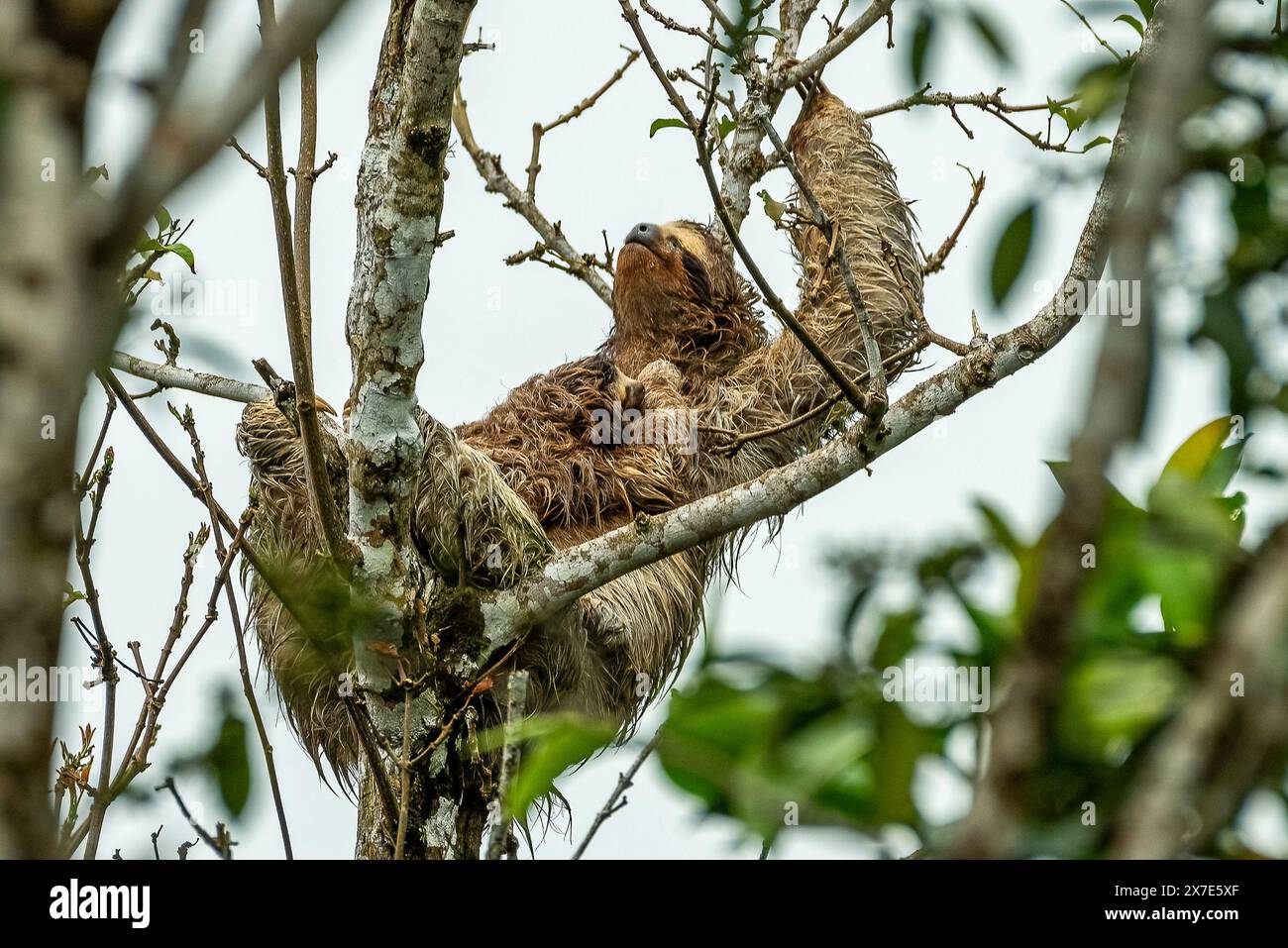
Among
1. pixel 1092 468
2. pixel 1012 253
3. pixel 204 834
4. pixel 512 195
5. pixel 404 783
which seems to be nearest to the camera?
pixel 1092 468

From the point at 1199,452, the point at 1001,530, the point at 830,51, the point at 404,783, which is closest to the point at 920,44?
the point at 1199,452

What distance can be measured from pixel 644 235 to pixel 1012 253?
601cm

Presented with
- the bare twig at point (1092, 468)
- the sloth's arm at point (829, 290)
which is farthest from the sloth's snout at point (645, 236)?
the bare twig at point (1092, 468)

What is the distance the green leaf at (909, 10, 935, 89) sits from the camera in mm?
2057

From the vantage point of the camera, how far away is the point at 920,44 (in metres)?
2.10

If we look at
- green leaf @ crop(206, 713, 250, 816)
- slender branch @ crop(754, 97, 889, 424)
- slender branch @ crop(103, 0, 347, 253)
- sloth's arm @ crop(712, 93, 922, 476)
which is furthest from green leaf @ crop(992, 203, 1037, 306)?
sloth's arm @ crop(712, 93, 922, 476)

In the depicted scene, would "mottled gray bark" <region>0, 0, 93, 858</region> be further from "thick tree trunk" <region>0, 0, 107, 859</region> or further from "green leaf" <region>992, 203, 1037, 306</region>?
"green leaf" <region>992, 203, 1037, 306</region>

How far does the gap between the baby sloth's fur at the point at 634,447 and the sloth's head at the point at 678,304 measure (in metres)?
0.01

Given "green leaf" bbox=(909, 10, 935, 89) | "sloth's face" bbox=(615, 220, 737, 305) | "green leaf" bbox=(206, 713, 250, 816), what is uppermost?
"sloth's face" bbox=(615, 220, 737, 305)

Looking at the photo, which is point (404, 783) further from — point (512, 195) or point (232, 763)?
point (512, 195)

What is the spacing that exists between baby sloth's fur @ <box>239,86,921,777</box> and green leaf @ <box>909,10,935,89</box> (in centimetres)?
302

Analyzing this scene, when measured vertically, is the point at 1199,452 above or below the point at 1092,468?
above
